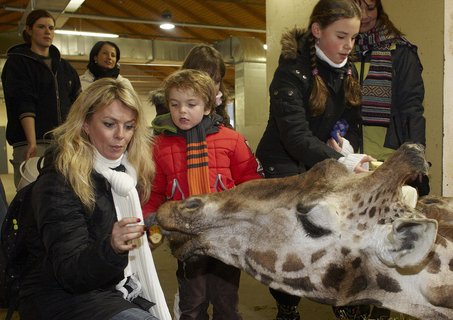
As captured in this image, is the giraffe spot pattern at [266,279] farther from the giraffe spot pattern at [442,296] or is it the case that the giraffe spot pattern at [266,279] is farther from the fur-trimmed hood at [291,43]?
the fur-trimmed hood at [291,43]

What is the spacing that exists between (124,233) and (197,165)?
41.0 inches

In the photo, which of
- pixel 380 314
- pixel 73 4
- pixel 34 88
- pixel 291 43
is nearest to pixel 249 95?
pixel 73 4

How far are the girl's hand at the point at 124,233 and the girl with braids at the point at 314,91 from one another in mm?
1154

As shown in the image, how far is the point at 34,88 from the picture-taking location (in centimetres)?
441

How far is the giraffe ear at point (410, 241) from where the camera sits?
1.62m

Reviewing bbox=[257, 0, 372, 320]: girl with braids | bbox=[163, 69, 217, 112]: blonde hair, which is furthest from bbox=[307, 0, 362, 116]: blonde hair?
bbox=[163, 69, 217, 112]: blonde hair

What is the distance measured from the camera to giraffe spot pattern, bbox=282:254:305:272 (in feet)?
6.35

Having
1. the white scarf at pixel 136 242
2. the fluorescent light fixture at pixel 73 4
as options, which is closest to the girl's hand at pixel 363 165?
the white scarf at pixel 136 242

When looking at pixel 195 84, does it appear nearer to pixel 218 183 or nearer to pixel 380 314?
pixel 218 183

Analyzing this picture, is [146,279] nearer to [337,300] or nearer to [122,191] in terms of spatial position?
[122,191]

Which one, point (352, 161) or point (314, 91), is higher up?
point (314, 91)

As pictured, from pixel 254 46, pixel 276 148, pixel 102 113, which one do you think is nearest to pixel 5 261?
pixel 102 113

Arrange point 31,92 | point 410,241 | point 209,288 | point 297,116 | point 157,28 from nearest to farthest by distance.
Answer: point 410,241 → point 297,116 → point 209,288 → point 31,92 → point 157,28

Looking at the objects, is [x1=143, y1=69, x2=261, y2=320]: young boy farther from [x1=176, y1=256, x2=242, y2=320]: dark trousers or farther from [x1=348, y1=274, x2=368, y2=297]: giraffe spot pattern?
[x1=348, y1=274, x2=368, y2=297]: giraffe spot pattern
